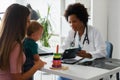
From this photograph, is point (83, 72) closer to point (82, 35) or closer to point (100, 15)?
point (82, 35)

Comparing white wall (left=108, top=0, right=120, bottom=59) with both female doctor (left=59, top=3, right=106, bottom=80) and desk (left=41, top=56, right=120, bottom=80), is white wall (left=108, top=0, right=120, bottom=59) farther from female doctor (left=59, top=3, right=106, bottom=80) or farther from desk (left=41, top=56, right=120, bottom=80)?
desk (left=41, top=56, right=120, bottom=80)

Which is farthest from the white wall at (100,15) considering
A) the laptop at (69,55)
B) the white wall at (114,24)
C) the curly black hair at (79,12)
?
the laptop at (69,55)

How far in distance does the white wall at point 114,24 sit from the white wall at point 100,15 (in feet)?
0.26

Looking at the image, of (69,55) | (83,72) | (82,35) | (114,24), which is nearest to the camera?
(83,72)

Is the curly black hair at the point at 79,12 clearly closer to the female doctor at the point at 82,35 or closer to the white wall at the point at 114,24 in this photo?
the female doctor at the point at 82,35

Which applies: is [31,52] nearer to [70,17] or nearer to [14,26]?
[14,26]

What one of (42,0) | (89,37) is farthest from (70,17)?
(42,0)

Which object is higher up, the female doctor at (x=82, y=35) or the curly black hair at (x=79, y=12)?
the curly black hair at (x=79, y=12)

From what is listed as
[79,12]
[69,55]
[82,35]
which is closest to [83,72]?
[69,55]

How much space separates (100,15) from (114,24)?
0.31 metres

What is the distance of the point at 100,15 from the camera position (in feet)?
12.4

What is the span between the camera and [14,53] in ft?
4.61

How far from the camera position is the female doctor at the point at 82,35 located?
2.22m

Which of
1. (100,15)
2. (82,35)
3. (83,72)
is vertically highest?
(100,15)
